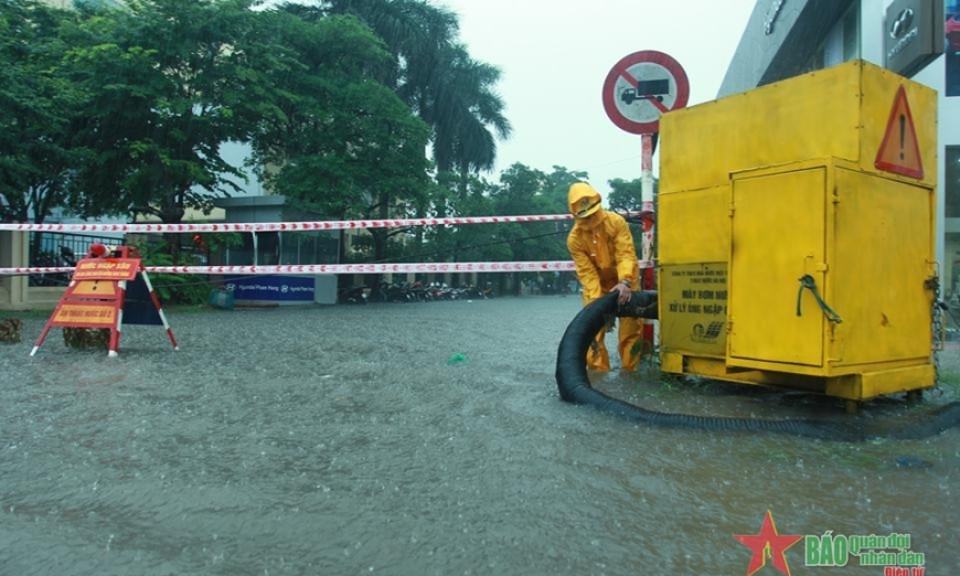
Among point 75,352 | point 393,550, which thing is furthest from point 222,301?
point 393,550

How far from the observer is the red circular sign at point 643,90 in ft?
20.8

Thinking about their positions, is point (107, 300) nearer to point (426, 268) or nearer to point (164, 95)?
point (426, 268)

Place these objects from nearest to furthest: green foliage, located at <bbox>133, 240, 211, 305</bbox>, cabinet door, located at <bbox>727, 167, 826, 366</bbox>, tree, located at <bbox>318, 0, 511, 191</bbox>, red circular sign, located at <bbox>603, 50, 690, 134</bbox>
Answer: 1. cabinet door, located at <bbox>727, 167, 826, 366</bbox>
2. red circular sign, located at <bbox>603, 50, 690, 134</bbox>
3. green foliage, located at <bbox>133, 240, 211, 305</bbox>
4. tree, located at <bbox>318, 0, 511, 191</bbox>

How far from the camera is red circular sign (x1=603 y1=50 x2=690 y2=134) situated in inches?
250

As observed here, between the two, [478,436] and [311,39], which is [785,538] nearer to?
[478,436]

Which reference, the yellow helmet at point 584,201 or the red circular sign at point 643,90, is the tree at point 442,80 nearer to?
the red circular sign at point 643,90

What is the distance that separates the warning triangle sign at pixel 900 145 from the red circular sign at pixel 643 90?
7.14 ft

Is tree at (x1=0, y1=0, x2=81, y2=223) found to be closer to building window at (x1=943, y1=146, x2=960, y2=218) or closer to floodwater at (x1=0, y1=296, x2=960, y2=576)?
floodwater at (x1=0, y1=296, x2=960, y2=576)

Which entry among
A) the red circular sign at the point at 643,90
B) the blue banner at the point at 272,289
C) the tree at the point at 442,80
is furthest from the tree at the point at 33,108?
the tree at the point at 442,80

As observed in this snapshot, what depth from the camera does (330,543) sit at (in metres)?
2.43

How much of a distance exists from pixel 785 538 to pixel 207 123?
17033 millimetres

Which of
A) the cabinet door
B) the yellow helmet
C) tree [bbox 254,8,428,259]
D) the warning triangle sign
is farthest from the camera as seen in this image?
tree [bbox 254,8,428,259]

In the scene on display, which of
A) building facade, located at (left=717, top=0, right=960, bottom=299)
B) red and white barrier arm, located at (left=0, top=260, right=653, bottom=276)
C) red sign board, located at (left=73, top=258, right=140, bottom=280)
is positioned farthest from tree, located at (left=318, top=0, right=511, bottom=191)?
red sign board, located at (left=73, top=258, right=140, bottom=280)

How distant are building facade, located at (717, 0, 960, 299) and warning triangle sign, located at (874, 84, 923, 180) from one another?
3.00m
